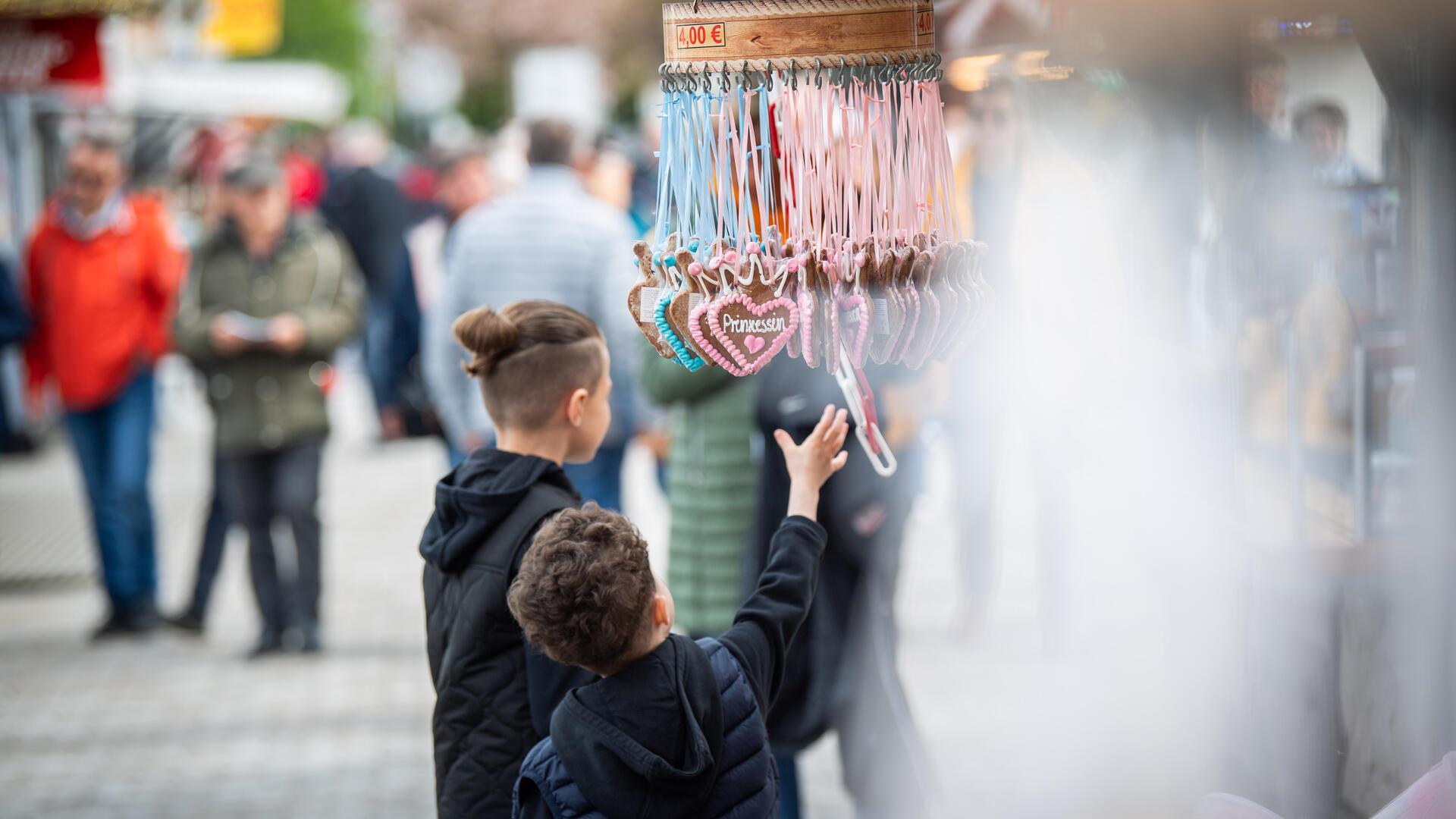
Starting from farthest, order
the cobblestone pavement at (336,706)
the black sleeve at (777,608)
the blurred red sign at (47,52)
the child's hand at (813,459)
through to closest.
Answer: the blurred red sign at (47,52)
the cobblestone pavement at (336,706)
the child's hand at (813,459)
the black sleeve at (777,608)

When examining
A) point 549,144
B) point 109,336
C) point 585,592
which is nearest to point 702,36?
point 585,592

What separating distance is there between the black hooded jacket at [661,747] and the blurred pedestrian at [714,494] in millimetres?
2046

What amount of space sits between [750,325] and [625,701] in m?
0.57

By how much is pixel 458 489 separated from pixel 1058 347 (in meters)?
3.49

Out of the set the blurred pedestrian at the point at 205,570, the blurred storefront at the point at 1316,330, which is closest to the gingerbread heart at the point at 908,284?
the blurred storefront at the point at 1316,330

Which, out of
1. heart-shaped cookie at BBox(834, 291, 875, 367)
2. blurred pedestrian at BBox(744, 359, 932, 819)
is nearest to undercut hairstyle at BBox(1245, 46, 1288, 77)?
blurred pedestrian at BBox(744, 359, 932, 819)

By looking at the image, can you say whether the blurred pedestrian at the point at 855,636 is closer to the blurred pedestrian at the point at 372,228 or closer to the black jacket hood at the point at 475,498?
the black jacket hood at the point at 475,498

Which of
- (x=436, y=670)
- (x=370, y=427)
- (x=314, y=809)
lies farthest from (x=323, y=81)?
(x=436, y=670)

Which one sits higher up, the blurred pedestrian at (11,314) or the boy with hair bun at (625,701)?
the blurred pedestrian at (11,314)

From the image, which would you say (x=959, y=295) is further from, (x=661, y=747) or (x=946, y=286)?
(x=661, y=747)

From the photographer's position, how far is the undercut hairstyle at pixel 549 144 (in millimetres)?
5750

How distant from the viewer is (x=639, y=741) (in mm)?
2268

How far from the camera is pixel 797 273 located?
2113 millimetres

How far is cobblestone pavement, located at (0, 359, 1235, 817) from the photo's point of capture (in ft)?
16.1
